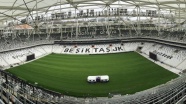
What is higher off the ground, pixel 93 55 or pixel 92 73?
pixel 93 55

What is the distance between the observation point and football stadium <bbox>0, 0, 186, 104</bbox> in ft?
55.7

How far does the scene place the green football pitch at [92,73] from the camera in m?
28.2

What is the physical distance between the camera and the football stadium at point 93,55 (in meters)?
17.0

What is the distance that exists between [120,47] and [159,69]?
25.0 meters

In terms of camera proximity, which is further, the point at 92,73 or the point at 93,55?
the point at 93,55

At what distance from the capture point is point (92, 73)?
121 feet

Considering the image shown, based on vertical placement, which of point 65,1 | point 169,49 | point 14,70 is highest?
point 65,1

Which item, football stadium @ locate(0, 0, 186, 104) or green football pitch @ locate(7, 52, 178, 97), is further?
green football pitch @ locate(7, 52, 178, 97)

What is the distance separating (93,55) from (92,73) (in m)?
19.9

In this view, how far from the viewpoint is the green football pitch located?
92.6ft

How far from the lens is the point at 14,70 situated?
1649 inches

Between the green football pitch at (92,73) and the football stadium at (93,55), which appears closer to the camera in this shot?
the football stadium at (93,55)

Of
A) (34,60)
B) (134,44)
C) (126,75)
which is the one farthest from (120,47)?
(126,75)

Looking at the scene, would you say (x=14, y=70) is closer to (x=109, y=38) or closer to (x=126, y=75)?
(x=126, y=75)
